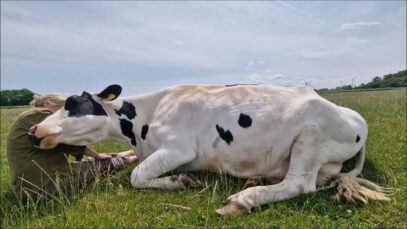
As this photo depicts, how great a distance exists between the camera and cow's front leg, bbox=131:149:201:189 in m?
6.05

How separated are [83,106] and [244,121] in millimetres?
2743

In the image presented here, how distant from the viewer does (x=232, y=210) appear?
4.92m

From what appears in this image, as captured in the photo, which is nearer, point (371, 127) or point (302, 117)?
point (302, 117)

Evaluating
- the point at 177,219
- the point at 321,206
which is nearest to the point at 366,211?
the point at 321,206

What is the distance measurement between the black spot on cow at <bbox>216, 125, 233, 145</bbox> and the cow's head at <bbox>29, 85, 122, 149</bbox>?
6.47ft

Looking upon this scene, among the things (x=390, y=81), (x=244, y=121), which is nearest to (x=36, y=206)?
(x=244, y=121)

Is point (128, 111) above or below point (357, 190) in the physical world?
above

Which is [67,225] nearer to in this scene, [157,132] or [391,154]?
[157,132]

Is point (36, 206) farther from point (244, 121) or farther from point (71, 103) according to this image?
point (244, 121)

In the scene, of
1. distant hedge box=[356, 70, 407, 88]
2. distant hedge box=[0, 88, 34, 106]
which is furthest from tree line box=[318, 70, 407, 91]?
distant hedge box=[0, 88, 34, 106]

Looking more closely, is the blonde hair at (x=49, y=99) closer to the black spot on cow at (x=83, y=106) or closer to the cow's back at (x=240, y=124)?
the black spot on cow at (x=83, y=106)

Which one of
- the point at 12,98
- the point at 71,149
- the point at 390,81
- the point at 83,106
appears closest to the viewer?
the point at 83,106

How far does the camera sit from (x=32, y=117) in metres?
6.79

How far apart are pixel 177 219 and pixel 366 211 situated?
7.77ft
